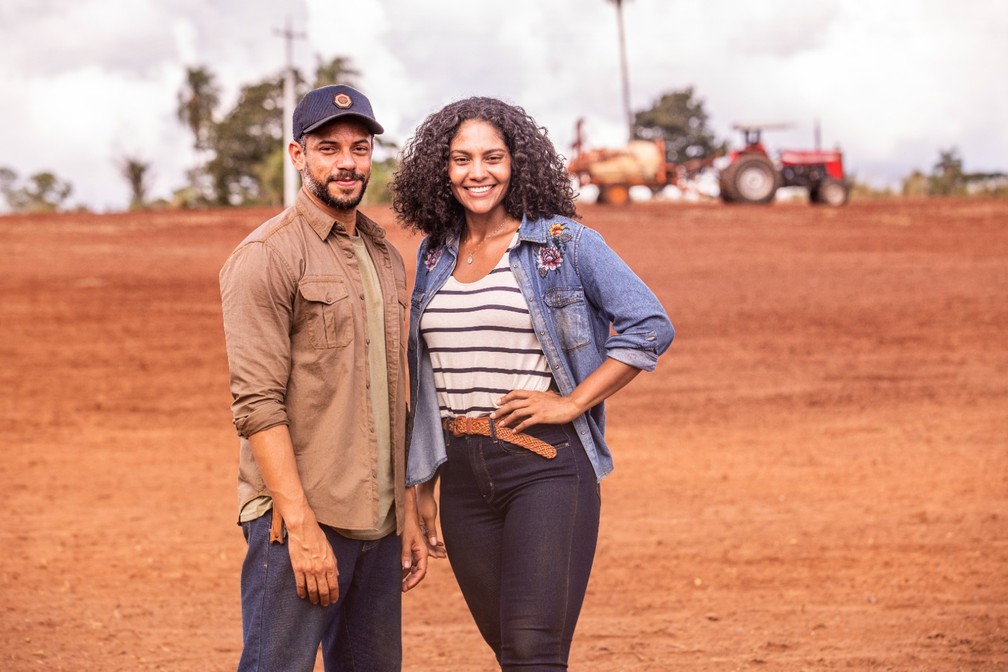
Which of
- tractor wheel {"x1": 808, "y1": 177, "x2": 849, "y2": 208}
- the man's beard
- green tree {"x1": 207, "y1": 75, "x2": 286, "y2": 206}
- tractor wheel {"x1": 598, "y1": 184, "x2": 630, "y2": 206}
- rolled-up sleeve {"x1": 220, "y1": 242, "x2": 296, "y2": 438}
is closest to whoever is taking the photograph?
rolled-up sleeve {"x1": 220, "y1": 242, "x2": 296, "y2": 438}

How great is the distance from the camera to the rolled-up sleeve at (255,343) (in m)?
2.86

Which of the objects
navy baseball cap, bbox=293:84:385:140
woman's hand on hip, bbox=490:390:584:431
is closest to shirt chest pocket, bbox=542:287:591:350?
woman's hand on hip, bbox=490:390:584:431

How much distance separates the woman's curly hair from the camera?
334 cm

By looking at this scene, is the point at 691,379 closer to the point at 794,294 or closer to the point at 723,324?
the point at 723,324

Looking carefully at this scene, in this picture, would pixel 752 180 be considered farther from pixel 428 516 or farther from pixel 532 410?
pixel 532 410

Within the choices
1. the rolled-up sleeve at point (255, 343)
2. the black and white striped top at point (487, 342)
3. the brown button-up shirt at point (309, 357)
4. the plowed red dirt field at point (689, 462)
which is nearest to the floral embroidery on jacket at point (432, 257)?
the black and white striped top at point (487, 342)

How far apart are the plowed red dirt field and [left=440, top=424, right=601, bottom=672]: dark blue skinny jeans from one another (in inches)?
79.2

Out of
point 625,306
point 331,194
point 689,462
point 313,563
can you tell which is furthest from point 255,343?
point 689,462

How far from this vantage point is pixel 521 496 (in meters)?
3.18

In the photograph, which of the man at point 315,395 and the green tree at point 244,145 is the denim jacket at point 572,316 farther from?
the green tree at point 244,145

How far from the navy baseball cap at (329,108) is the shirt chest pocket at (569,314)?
0.68 metres

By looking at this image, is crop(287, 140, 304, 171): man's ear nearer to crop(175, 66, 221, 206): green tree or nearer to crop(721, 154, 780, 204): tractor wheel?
crop(721, 154, 780, 204): tractor wheel

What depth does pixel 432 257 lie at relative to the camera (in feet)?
11.3

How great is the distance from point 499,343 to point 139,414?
9.63 metres
